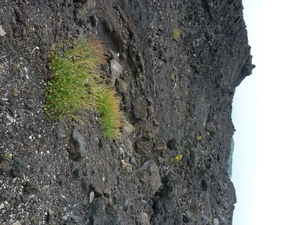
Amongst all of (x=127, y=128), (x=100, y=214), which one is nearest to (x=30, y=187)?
(x=100, y=214)

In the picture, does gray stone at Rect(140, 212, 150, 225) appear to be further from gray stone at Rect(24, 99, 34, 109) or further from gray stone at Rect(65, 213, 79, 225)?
gray stone at Rect(24, 99, 34, 109)

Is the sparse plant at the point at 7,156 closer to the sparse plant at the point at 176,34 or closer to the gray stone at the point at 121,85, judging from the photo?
the gray stone at the point at 121,85

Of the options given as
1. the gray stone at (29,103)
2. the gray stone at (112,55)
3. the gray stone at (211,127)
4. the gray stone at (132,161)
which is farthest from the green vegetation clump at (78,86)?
the gray stone at (211,127)

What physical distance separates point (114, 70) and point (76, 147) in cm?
264

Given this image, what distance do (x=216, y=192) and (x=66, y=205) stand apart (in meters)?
9.58

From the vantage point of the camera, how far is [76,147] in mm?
6430

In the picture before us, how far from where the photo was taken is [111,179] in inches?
299

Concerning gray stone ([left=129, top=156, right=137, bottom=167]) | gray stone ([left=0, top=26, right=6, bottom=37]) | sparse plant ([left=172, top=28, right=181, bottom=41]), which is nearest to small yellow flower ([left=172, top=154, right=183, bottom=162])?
gray stone ([left=129, top=156, right=137, bottom=167])

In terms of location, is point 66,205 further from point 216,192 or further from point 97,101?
point 216,192

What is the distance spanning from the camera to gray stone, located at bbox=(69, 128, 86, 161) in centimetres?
639

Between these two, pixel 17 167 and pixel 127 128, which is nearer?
pixel 17 167

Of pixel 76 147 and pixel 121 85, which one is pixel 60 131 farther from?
pixel 121 85

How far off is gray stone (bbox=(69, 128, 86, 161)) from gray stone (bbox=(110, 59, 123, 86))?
2131 millimetres

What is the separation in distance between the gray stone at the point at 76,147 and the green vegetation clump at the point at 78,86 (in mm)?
319
